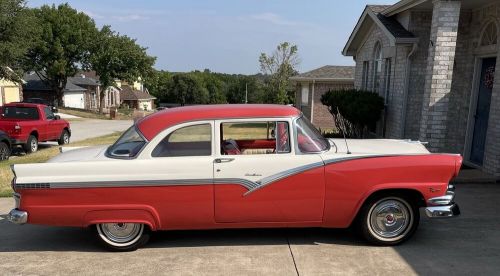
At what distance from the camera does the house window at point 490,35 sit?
837 cm

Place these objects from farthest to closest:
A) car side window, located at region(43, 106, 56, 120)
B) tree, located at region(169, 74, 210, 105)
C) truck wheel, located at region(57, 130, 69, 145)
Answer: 1. tree, located at region(169, 74, 210, 105)
2. truck wheel, located at region(57, 130, 69, 145)
3. car side window, located at region(43, 106, 56, 120)

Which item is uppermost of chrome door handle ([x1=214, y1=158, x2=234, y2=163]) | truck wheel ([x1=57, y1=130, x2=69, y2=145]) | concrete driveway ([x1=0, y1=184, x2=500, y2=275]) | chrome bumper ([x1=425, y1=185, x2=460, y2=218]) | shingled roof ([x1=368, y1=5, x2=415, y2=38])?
shingled roof ([x1=368, y1=5, x2=415, y2=38])

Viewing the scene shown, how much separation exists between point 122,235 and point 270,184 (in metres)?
1.81

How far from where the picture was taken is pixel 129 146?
4.77m

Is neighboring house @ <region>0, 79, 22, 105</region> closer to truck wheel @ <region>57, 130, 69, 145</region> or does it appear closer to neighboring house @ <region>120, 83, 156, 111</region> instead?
truck wheel @ <region>57, 130, 69, 145</region>

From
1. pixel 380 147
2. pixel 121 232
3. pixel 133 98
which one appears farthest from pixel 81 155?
pixel 133 98

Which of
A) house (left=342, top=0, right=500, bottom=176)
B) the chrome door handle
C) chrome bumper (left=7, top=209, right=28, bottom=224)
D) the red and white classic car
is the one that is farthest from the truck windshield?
the chrome door handle

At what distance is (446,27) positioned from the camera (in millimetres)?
7906

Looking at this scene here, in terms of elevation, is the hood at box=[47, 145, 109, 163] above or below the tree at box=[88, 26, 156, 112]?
below

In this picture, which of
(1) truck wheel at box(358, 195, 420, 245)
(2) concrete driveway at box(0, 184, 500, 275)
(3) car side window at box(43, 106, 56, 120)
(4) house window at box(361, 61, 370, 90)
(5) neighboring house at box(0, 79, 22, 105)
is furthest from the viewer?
(5) neighboring house at box(0, 79, 22, 105)

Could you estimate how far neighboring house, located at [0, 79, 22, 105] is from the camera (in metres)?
34.8

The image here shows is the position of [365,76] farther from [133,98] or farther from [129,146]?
[133,98]

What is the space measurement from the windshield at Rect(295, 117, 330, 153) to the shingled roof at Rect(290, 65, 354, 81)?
19342mm

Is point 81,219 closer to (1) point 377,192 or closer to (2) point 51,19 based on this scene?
(1) point 377,192
